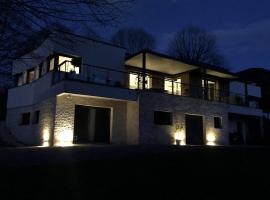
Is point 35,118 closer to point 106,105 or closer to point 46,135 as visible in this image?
point 46,135

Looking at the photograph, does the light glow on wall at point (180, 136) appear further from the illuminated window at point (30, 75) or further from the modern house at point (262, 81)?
the modern house at point (262, 81)

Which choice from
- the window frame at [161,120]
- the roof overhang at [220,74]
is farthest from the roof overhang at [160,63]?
the window frame at [161,120]

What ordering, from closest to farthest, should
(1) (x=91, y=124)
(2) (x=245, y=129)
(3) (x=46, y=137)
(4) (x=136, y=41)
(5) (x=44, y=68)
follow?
(3) (x=46, y=137)
(1) (x=91, y=124)
(5) (x=44, y=68)
(2) (x=245, y=129)
(4) (x=136, y=41)

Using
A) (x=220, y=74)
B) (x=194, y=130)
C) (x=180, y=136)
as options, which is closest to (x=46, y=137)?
(x=180, y=136)

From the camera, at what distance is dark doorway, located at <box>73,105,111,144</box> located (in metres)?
16.7

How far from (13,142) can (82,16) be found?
16945 mm

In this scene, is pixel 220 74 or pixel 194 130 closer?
pixel 194 130

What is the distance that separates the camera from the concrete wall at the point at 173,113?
1736cm

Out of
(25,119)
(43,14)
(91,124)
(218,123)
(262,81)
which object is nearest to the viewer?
(43,14)

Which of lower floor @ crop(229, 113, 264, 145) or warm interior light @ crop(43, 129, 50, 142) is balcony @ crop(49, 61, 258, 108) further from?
warm interior light @ crop(43, 129, 50, 142)

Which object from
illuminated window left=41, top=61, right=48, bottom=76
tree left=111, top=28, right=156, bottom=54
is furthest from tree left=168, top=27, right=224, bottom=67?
illuminated window left=41, top=61, right=48, bottom=76

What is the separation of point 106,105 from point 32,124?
5.14 m

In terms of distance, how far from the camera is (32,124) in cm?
1858

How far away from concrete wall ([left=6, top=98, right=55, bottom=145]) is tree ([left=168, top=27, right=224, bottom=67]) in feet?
84.3
